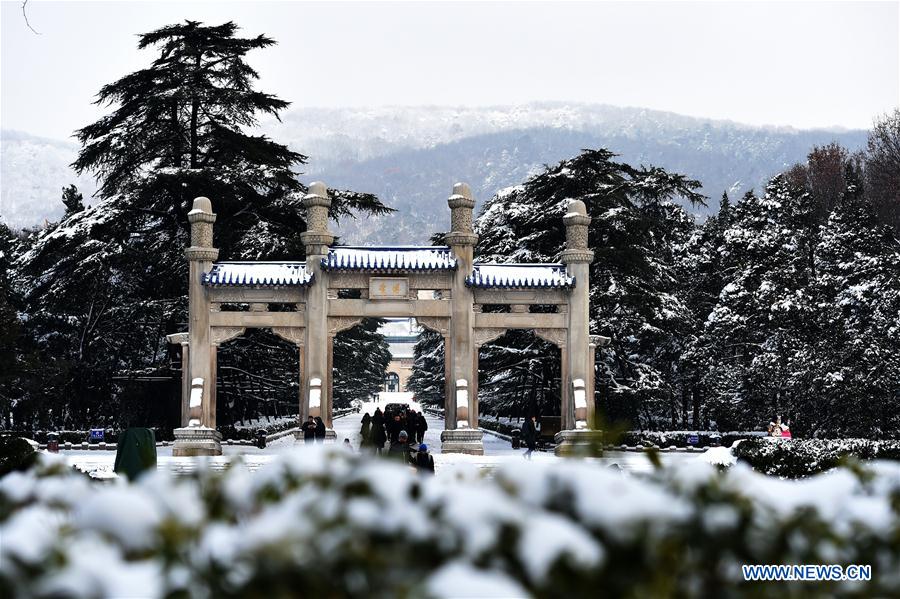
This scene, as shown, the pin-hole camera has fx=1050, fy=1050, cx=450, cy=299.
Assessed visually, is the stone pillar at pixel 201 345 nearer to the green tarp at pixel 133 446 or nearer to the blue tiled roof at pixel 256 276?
the blue tiled roof at pixel 256 276

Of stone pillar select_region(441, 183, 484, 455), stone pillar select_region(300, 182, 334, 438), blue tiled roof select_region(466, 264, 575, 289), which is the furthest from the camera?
blue tiled roof select_region(466, 264, 575, 289)

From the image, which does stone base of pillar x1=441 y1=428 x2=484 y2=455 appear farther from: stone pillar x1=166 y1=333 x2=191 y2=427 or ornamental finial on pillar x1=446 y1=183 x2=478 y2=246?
stone pillar x1=166 y1=333 x2=191 y2=427

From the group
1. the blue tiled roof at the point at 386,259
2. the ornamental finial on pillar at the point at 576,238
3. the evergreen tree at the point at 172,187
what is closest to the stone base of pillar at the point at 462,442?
the blue tiled roof at the point at 386,259

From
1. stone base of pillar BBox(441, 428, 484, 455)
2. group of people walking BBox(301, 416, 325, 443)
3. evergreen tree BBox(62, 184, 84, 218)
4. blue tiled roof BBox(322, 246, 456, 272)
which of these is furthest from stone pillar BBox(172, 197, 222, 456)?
evergreen tree BBox(62, 184, 84, 218)

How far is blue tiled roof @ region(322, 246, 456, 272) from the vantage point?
78.2ft

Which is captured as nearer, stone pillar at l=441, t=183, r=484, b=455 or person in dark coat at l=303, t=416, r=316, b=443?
person in dark coat at l=303, t=416, r=316, b=443

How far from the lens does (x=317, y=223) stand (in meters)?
24.3

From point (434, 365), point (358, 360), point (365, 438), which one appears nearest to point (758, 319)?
point (358, 360)

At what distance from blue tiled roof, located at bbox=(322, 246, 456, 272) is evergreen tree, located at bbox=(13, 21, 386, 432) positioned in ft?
20.3

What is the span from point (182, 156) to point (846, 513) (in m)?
31.3

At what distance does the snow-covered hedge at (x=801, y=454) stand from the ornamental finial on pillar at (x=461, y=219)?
7.91 m

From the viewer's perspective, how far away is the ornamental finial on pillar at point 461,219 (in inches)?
959

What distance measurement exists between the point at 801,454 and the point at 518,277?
→ 8625 millimetres

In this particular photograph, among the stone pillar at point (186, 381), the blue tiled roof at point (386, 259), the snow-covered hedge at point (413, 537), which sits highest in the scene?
the blue tiled roof at point (386, 259)
